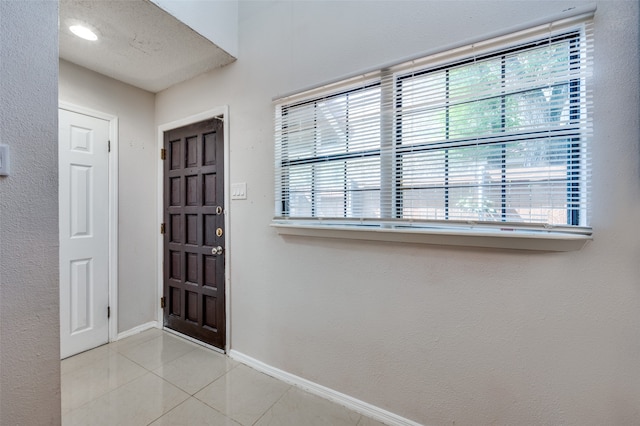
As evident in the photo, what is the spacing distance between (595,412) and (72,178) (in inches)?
139

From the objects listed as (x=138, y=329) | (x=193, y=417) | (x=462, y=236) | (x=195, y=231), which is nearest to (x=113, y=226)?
(x=195, y=231)

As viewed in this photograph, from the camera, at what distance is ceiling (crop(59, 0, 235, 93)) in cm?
158

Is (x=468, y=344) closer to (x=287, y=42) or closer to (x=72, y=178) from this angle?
(x=287, y=42)

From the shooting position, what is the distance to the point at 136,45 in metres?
1.92

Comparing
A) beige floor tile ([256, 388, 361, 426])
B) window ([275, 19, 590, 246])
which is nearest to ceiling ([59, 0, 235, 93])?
window ([275, 19, 590, 246])

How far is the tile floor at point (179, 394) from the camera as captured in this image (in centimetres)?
152

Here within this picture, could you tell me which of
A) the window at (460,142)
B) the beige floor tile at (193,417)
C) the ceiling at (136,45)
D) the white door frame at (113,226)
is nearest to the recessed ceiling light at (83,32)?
the ceiling at (136,45)

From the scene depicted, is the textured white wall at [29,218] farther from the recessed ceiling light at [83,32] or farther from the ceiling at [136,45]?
the recessed ceiling light at [83,32]

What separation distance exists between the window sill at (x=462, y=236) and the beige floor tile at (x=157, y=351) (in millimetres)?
1593

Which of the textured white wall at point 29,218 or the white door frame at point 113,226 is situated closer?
the textured white wall at point 29,218

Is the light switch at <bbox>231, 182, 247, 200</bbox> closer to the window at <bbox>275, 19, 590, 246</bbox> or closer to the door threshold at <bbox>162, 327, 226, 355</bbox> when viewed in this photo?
the window at <bbox>275, 19, 590, 246</bbox>

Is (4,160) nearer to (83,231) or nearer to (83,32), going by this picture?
(83,32)

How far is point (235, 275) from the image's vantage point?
213 centimetres

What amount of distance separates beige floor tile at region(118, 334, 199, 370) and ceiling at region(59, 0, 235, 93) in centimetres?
241
